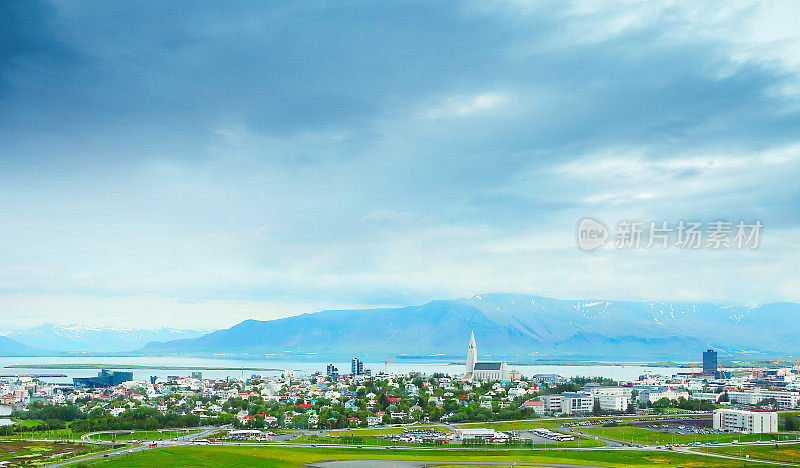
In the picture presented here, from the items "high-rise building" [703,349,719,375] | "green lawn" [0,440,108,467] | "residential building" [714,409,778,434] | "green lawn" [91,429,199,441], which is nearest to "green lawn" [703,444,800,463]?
"residential building" [714,409,778,434]

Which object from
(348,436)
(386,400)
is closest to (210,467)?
(348,436)

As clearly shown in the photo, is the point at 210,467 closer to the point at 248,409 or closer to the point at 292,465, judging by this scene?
the point at 292,465

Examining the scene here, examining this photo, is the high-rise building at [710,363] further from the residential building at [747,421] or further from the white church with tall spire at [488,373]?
the residential building at [747,421]

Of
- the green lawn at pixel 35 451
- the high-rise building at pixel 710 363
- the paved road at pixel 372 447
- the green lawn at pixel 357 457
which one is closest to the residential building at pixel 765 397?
the paved road at pixel 372 447

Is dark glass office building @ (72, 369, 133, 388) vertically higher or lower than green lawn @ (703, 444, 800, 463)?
lower

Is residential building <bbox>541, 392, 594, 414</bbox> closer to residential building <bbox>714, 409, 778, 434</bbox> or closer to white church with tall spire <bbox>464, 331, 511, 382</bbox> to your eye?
A: residential building <bbox>714, 409, 778, 434</bbox>
